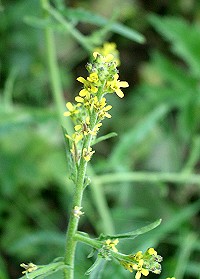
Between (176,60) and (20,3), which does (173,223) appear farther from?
(176,60)

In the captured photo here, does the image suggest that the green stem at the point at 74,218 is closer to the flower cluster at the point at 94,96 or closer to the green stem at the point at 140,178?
the flower cluster at the point at 94,96

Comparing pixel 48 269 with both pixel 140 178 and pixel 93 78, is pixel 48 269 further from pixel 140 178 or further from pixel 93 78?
pixel 140 178

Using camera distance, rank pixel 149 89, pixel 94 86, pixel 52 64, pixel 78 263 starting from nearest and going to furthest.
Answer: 1. pixel 94 86
2. pixel 78 263
3. pixel 52 64
4. pixel 149 89

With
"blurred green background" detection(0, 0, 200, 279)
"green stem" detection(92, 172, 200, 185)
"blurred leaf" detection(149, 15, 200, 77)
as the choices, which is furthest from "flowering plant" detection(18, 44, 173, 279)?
"blurred leaf" detection(149, 15, 200, 77)

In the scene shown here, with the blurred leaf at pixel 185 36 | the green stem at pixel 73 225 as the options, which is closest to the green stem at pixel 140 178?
the blurred leaf at pixel 185 36

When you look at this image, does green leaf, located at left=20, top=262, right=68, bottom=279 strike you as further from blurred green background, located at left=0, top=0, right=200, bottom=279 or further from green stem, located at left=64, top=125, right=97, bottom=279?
blurred green background, located at left=0, top=0, right=200, bottom=279

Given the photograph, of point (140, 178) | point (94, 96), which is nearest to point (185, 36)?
point (140, 178)

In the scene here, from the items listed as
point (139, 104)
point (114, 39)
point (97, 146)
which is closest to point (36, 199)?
point (97, 146)

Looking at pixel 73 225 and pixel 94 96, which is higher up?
pixel 94 96
